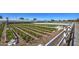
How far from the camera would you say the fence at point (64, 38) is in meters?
3.55

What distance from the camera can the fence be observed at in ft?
11.7

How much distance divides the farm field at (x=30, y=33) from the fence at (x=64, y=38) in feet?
0.15

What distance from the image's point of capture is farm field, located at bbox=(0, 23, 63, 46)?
3562 mm

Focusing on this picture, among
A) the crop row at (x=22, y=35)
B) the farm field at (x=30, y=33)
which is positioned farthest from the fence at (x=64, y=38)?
the crop row at (x=22, y=35)

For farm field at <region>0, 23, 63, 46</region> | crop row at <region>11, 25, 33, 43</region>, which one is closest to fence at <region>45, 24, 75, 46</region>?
farm field at <region>0, 23, 63, 46</region>

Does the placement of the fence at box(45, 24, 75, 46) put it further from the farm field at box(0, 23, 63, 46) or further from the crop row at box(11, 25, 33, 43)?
the crop row at box(11, 25, 33, 43)

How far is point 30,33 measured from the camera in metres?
3.58

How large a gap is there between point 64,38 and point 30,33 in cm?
43

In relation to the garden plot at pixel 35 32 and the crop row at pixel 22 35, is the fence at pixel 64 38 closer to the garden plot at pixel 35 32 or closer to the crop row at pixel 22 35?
the garden plot at pixel 35 32

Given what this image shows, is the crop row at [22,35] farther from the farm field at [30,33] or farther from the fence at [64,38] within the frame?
the fence at [64,38]

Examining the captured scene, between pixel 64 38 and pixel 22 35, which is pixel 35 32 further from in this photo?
pixel 64 38

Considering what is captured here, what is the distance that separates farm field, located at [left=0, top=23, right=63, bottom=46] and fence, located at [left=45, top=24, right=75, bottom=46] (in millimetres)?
45
